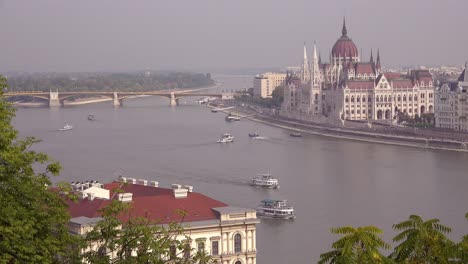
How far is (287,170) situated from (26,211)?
14644mm

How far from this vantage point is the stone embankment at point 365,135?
2396 cm

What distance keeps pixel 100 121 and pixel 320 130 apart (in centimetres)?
722

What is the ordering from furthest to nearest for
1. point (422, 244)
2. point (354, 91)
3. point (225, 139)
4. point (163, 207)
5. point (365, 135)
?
point (354, 91), point (365, 135), point (225, 139), point (163, 207), point (422, 244)

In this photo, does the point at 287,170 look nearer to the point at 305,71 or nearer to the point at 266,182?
the point at 266,182

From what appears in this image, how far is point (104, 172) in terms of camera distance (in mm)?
16875

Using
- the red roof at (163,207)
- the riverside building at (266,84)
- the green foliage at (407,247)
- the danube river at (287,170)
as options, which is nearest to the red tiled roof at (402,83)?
the danube river at (287,170)

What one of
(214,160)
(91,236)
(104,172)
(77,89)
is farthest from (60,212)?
(77,89)

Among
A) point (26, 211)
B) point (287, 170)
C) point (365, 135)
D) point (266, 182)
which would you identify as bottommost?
point (365, 135)

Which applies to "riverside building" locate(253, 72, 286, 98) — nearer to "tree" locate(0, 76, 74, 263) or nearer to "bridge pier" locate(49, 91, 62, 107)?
"bridge pier" locate(49, 91, 62, 107)

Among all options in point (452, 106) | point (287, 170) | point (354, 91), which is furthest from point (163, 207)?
point (354, 91)

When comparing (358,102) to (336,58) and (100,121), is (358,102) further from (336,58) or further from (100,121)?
(100,121)

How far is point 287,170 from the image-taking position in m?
18.3

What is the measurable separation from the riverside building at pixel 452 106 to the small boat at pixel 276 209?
1465 cm

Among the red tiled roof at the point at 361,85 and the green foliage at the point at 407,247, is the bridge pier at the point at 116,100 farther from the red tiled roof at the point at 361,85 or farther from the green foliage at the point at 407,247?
the green foliage at the point at 407,247
